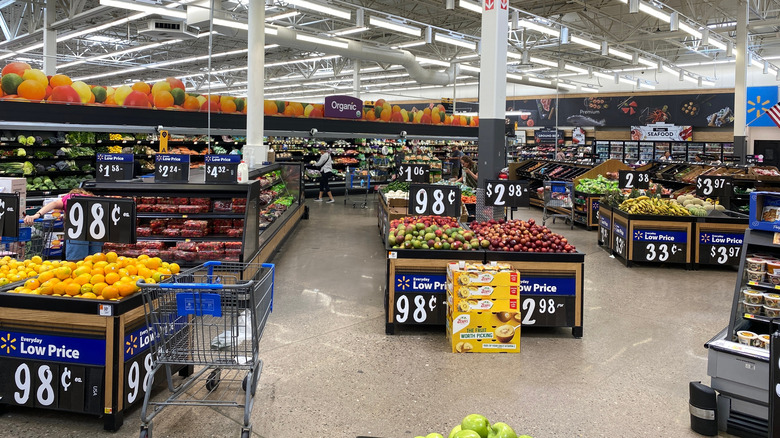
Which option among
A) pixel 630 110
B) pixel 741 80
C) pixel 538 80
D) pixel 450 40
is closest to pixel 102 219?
pixel 450 40

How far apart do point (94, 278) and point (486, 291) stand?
2844 millimetres

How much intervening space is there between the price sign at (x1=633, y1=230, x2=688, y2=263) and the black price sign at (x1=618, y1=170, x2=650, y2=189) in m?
3.18

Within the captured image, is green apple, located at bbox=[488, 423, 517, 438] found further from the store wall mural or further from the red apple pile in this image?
the store wall mural

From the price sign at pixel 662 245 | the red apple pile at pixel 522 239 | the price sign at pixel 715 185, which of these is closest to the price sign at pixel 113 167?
the red apple pile at pixel 522 239

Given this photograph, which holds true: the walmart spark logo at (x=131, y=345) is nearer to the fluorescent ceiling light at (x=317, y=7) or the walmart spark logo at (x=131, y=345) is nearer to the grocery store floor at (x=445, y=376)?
the grocery store floor at (x=445, y=376)

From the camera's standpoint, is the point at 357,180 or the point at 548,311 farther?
the point at 357,180

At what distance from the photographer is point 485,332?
4.86 metres

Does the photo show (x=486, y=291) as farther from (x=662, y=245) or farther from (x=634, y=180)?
(x=634, y=180)

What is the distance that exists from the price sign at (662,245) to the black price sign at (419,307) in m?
4.59

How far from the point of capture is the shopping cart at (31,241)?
5.80 metres

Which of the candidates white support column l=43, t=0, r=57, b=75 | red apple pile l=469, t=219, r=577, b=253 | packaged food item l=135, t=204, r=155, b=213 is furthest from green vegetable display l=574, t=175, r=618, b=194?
white support column l=43, t=0, r=57, b=75

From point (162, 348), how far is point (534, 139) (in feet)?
99.0

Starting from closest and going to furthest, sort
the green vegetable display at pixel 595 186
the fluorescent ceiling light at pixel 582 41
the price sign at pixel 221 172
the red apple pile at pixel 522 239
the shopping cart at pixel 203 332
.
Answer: the shopping cart at pixel 203 332, the red apple pile at pixel 522 239, the price sign at pixel 221 172, the green vegetable display at pixel 595 186, the fluorescent ceiling light at pixel 582 41

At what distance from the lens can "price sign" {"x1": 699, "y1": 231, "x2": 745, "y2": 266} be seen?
8.52m
